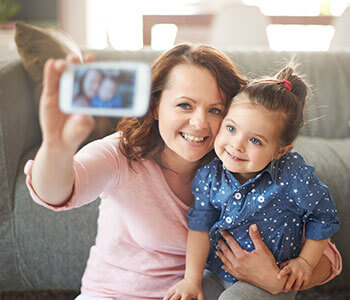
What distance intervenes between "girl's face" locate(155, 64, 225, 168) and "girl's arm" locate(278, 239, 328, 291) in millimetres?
260

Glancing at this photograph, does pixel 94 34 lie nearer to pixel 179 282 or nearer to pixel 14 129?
pixel 14 129

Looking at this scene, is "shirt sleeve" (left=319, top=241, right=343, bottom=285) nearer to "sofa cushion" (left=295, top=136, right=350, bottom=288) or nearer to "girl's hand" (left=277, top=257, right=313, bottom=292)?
"girl's hand" (left=277, top=257, right=313, bottom=292)

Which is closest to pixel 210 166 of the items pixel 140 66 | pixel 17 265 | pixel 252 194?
pixel 252 194

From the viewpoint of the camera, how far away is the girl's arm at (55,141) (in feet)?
1.32

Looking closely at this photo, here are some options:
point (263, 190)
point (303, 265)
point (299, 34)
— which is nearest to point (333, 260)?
point (303, 265)

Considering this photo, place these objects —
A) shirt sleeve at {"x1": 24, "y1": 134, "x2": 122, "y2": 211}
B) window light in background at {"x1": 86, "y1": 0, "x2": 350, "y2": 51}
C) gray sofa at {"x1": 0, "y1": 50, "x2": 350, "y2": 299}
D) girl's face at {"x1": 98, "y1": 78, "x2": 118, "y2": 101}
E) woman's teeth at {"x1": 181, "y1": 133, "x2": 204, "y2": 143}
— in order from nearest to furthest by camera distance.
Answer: girl's face at {"x1": 98, "y1": 78, "x2": 118, "y2": 101} → shirt sleeve at {"x1": 24, "y1": 134, "x2": 122, "y2": 211} → woman's teeth at {"x1": 181, "y1": 133, "x2": 204, "y2": 143} → gray sofa at {"x1": 0, "y1": 50, "x2": 350, "y2": 299} → window light in background at {"x1": 86, "y1": 0, "x2": 350, "y2": 51}

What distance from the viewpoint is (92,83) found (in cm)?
37

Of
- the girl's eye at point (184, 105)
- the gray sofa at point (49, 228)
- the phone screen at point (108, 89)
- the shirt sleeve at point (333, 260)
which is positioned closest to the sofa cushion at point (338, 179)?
the gray sofa at point (49, 228)

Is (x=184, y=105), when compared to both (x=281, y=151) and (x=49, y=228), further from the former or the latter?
(x=49, y=228)

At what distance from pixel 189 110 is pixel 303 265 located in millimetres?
352

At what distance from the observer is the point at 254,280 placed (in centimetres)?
75

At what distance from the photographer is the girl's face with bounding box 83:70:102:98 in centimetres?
37

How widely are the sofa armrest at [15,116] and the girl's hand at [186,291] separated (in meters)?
0.37

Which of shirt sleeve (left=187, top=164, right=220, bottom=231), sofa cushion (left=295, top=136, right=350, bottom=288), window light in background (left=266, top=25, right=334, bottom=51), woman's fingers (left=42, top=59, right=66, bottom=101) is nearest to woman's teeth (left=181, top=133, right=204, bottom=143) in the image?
shirt sleeve (left=187, top=164, right=220, bottom=231)
